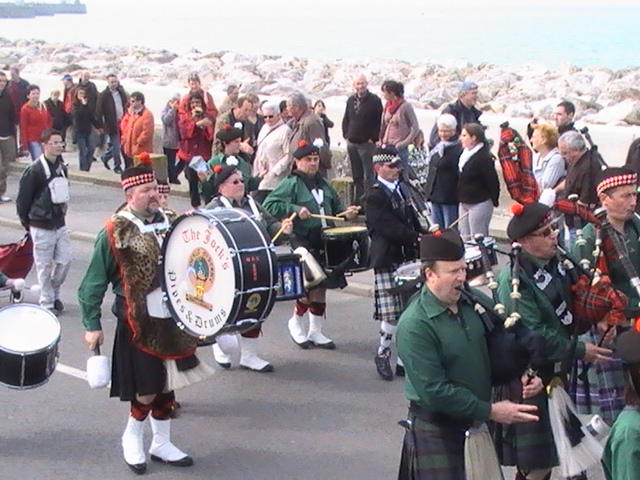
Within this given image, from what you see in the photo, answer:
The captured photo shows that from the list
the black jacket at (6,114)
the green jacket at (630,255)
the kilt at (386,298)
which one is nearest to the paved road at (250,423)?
the kilt at (386,298)

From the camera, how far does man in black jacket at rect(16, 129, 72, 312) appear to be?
35.7ft

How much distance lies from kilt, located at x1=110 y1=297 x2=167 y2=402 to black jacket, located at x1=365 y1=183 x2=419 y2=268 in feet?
7.62

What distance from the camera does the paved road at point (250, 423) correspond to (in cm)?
751

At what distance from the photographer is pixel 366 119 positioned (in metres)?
14.7

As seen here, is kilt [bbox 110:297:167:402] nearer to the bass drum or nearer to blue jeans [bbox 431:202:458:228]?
the bass drum

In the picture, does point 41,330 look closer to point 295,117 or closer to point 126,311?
point 126,311

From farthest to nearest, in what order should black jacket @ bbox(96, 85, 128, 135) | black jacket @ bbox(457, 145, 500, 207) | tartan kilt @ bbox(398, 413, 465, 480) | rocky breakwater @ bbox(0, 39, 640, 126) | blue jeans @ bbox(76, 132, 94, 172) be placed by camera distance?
rocky breakwater @ bbox(0, 39, 640, 126)
blue jeans @ bbox(76, 132, 94, 172)
black jacket @ bbox(96, 85, 128, 135)
black jacket @ bbox(457, 145, 500, 207)
tartan kilt @ bbox(398, 413, 465, 480)

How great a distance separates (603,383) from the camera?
22.0ft

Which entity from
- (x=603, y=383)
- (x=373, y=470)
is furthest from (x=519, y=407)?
(x=373, y=470)

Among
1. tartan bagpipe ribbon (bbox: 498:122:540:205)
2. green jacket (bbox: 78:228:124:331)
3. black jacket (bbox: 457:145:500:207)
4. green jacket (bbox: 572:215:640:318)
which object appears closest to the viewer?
green jacket (bbox: 572:215:640:318)

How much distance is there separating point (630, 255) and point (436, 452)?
219 centimetres

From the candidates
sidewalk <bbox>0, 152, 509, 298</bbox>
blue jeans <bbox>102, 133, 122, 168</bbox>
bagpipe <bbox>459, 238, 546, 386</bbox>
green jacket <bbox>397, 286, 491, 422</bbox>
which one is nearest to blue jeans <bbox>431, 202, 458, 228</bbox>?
sidewalk <bbox>0, 152, 509, 298</bbox>

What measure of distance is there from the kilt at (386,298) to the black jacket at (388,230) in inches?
2.8

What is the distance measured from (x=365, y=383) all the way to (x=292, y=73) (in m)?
A: 33.0
